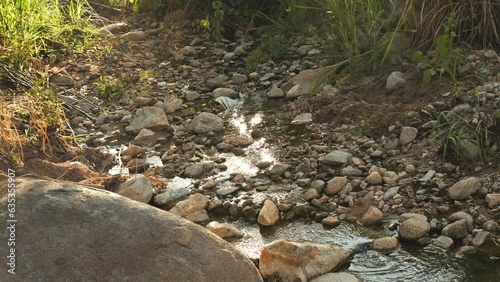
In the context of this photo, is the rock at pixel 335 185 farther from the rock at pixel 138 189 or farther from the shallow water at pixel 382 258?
the rock at pixel 138 189

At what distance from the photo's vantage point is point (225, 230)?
365cm

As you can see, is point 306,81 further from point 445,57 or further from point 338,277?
point 338,277

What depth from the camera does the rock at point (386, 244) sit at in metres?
3.43

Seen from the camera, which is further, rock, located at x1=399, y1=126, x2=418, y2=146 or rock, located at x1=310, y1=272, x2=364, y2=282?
rock, located at x1=399, y1=126, x2=418, y2=146

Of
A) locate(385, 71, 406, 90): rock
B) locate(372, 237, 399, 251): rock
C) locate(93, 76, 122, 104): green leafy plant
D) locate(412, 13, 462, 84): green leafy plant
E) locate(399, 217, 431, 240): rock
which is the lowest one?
locate(93, 76, 122, 104): green leafy plant

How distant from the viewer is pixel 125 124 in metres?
5.01

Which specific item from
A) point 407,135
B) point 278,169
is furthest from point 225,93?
point 407,135

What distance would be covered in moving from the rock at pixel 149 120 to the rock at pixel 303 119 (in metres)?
0.76

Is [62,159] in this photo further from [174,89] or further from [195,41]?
[195,41]

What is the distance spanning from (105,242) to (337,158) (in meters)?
1.72

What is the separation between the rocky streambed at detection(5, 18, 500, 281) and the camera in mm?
3387

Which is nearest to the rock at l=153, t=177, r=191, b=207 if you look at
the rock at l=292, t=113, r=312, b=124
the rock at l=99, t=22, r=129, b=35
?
the rock at l=292, t=113, r=312, b=124

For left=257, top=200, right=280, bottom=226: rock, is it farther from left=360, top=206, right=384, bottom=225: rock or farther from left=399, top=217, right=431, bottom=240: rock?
left=399, top=217, right=431, bottom=240: rock

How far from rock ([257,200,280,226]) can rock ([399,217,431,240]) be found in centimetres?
58
